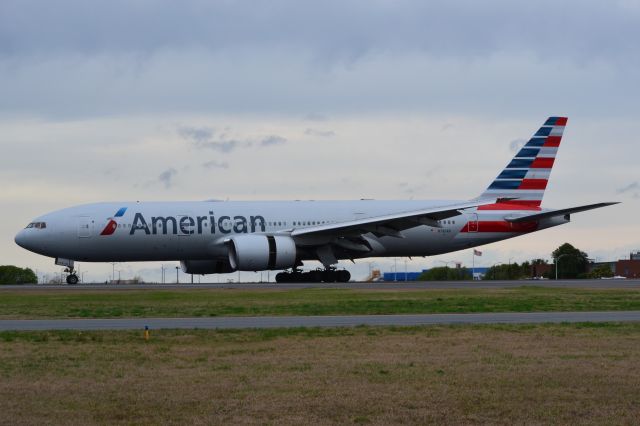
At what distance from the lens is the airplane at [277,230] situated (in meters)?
48.4

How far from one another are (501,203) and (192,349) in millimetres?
37124

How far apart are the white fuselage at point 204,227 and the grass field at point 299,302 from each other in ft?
23.3

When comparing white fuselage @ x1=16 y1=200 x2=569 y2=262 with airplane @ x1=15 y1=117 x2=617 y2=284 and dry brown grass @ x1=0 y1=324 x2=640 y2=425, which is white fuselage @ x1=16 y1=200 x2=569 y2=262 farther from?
dry brown grass @ x1=0 y1=324 x2=640 y2=425

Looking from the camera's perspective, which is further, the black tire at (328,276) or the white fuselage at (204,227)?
the black tire at (328,276)

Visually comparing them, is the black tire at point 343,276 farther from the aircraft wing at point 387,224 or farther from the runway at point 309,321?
the runway at point 309,321

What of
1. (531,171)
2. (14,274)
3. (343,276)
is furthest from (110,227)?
(14,274)

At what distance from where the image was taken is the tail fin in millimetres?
55312

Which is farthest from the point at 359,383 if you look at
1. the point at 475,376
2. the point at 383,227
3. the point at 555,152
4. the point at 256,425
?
the point at 555,152

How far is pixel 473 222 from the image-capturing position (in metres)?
53.2

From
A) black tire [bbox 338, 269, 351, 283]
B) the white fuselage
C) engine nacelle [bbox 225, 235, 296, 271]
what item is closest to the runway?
engine nacelle [bbox 225, 235, 296, 271]

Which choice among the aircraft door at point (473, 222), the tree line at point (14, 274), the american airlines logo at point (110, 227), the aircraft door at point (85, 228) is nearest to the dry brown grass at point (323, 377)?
the american airlines logo at point (110, 227)

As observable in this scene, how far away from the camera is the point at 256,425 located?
12.1 meters

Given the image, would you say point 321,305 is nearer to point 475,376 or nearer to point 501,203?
point 475,376

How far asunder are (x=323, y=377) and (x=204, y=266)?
37.5m
